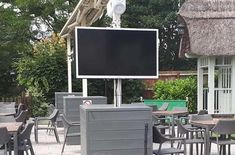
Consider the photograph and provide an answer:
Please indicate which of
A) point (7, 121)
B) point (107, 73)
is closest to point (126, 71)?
point (107, 73)

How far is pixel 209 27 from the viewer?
17641mm

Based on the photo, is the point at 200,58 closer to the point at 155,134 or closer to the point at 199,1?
the point at 199,1

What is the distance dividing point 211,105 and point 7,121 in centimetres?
929

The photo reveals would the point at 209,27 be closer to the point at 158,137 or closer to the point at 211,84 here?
the point at 211,84

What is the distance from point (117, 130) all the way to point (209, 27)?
11948mm

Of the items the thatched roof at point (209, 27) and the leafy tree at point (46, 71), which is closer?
the thatched roof at point (209, 27)

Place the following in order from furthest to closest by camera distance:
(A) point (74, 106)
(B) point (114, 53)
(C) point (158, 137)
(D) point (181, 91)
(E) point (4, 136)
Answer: (D) point (181, 91)
(A) point (74, 106)
(E) point (4, 136)
(C) point (158, 137)
(B) point (114, 53)

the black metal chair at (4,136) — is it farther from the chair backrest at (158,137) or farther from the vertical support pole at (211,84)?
the vertical support pole at (211,84)

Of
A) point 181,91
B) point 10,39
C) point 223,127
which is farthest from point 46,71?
point 223,127

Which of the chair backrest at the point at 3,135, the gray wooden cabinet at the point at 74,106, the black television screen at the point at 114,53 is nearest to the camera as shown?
the black television screen at the point at 114,53

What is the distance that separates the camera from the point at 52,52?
1941cm

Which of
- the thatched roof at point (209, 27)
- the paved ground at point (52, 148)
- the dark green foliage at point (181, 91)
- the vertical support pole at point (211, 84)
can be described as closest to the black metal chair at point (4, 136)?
the paved ground at point (52, 148)

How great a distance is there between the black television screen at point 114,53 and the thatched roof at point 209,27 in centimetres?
1055

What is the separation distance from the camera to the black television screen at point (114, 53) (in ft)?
20.8
